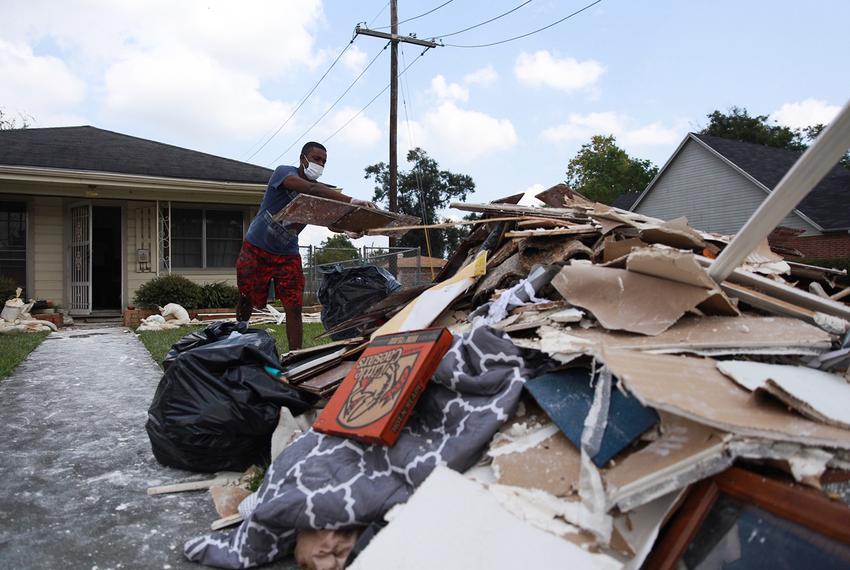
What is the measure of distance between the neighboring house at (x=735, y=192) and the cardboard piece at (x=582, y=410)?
60.9ft

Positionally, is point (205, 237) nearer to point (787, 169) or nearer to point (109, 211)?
point (109, 211)

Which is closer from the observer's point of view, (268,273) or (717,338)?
(717,338)

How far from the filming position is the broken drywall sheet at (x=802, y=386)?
1453 mm

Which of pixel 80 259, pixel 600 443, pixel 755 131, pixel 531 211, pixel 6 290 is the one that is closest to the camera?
pixel 600 443

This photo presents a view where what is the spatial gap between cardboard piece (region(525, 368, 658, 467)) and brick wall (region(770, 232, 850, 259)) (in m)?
17.6

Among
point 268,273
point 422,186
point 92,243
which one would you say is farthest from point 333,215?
point 422,186

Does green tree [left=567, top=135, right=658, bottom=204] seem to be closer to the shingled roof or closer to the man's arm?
the shingled roof

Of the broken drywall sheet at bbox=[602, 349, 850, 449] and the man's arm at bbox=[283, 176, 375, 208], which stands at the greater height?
the man's arm at bbox=[283, 176, 375, 208]

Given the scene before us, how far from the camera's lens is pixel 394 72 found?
1462 cm

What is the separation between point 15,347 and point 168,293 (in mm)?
3619

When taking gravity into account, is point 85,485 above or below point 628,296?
below

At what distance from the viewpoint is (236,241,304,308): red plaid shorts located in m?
4.30

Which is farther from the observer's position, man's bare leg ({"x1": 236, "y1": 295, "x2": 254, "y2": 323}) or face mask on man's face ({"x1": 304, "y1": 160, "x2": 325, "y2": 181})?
man's bare leg ({"x1": 236, "y1": 295, "x2": 254, "y2": 323})

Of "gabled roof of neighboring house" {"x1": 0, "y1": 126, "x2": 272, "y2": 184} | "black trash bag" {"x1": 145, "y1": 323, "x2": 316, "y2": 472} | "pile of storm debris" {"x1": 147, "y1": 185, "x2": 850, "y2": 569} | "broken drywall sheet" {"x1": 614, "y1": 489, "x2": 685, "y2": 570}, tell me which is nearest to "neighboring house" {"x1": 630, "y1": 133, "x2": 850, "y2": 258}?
"gabled roof of neighboring house" {"x1": 0, "y1": 126, "x2": 272, "y2": 184}
